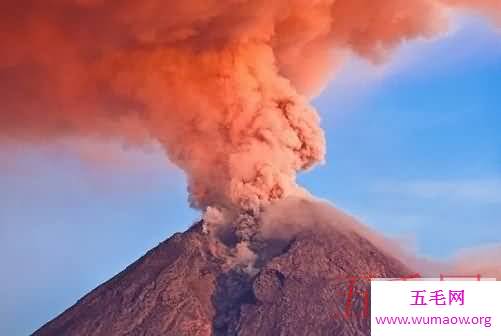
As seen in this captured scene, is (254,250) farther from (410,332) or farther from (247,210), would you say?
(410,332)

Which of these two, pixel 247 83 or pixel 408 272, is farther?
pixel 408 272

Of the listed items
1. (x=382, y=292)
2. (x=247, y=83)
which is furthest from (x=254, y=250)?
(x=382, y=292)

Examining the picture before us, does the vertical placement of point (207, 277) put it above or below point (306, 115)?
below
